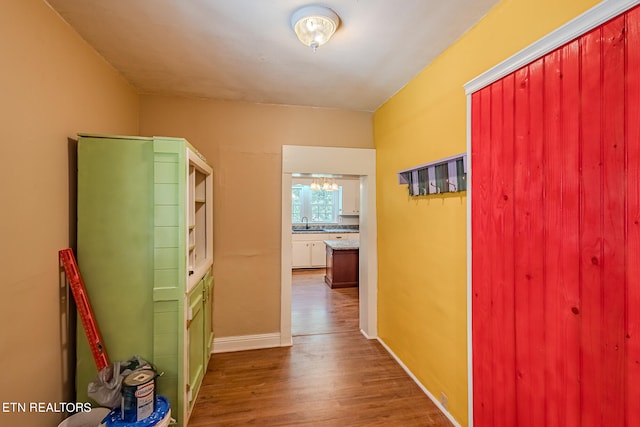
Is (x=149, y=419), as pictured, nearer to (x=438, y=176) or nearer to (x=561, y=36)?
(x=438, y=176)

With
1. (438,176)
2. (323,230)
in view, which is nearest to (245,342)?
(438,176)

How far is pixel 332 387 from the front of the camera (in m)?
2.30

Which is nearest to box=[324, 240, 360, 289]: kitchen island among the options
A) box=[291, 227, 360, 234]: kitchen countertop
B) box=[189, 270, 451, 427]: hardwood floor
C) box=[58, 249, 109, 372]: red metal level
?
box=[291, 227, 360, 234]: kitchen countertop

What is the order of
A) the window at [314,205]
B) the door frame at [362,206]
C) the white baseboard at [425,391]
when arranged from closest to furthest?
the white baseboard at [425,391] < the door frame at [362,206] < the window at [314,205]

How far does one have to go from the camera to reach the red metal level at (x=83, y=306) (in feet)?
5.22

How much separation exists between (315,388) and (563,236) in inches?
79.8

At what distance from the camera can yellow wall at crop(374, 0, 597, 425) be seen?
4.89 feet

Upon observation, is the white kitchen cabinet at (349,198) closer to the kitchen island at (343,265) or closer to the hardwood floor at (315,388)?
the kitchen island at (343,265)

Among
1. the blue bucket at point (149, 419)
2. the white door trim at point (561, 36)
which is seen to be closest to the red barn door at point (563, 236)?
the white door trim at point (561, 36)

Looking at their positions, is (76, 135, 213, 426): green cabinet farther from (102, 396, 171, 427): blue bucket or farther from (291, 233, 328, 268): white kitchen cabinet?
(291, 233, 328, 268): white kitchen cabinet

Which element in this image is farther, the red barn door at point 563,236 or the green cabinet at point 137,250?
the green cabinet at point 137,250

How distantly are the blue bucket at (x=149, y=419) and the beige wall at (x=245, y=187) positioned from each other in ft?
4.19

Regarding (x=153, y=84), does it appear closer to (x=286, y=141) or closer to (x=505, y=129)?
(x=286, y=141)

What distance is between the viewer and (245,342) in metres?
2.94
